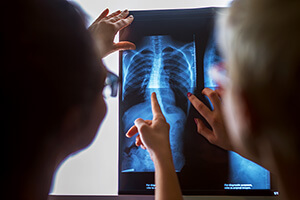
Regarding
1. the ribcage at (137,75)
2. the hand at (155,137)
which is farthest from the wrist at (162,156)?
the ribcage at (137,75)

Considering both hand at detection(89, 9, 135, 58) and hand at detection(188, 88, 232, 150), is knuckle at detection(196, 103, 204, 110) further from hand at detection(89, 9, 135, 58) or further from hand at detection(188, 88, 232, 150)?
hand at detection(89, 9, 135, 58)

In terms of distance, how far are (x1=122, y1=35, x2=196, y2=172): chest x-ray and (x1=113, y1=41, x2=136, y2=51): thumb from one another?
3cm

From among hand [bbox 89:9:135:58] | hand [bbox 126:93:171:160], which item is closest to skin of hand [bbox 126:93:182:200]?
hand [bbox 126:93:171:160]

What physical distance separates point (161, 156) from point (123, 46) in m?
→ 0.55

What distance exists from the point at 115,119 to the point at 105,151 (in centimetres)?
17

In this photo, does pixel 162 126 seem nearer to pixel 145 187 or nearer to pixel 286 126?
pixel 145 187

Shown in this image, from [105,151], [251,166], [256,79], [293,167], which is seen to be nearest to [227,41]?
[256,79]

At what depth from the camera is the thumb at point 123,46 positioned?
1.15 metres

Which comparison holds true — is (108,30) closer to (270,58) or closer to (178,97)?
(178,97)

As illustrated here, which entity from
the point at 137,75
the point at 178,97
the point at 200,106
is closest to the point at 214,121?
the point at 200,106

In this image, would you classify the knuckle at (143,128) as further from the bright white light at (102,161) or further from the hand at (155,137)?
the bright white light at (102,161)

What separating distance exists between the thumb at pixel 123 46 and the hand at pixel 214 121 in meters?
0.37

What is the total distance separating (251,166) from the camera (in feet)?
3.93

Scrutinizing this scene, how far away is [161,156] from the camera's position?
94 cm
